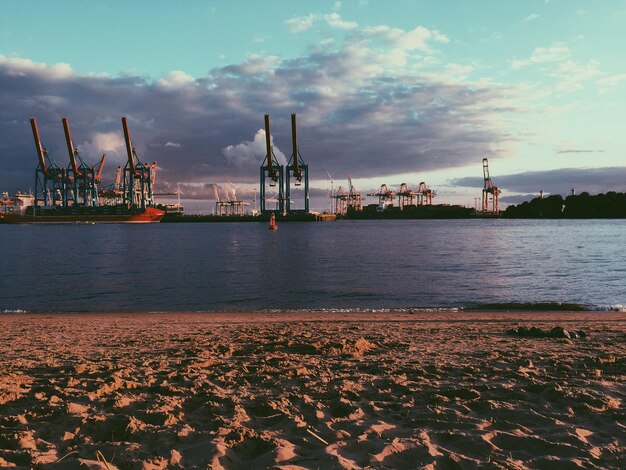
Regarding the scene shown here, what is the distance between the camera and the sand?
3949mm

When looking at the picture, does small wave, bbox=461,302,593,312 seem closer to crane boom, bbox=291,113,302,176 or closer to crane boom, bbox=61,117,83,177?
crane boom, bbox=291,113,302,176

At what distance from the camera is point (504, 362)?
719cm

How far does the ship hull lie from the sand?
158921 millimetres

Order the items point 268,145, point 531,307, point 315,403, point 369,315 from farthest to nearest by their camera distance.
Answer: point 268,145
point 531,307
point 369,315
point 315,403

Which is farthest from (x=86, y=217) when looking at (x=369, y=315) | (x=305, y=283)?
(x=369, y=315)

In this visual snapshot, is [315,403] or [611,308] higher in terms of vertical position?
[315,403]

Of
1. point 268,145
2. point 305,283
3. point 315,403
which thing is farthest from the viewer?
point 268,145

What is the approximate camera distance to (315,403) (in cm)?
521

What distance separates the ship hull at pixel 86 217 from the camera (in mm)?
155125

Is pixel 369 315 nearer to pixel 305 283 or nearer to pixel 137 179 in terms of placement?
pixel 305 283

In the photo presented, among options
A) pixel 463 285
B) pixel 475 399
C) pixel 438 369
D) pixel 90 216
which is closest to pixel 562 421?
pixel 475 399

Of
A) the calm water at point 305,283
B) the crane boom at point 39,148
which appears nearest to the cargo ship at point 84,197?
the crane boom at point 39,148

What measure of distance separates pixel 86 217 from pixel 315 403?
168767mm

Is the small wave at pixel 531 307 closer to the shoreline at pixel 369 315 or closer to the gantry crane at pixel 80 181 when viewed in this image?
the shoreline at pixel 369 315
